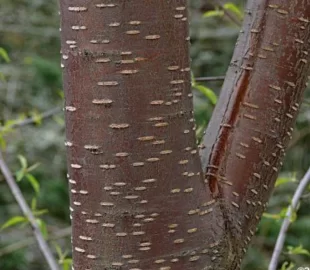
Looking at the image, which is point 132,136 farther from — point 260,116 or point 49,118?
point 49,118

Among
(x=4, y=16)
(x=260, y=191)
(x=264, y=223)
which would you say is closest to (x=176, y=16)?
(x=260, y=191)

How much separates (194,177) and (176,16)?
0.22 meters

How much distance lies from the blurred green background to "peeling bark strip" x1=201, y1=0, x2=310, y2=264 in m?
2.61

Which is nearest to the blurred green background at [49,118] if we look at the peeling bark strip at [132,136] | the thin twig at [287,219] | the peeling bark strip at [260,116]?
the thin twig at [287,219]

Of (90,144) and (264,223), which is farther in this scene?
(264,223)

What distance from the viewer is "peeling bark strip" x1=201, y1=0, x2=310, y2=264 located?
1.08 metres

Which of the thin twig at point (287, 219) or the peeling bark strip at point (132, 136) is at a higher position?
the peeling bark strip at point (132, 136)

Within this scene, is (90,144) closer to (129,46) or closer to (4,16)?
(129,46)

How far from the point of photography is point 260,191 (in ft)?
3.60

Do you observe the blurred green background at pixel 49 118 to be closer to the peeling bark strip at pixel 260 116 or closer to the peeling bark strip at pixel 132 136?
the peeling bark strip at pixel 260 116

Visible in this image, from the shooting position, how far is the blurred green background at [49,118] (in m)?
3.85

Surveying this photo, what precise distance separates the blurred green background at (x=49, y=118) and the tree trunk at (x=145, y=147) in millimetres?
2651

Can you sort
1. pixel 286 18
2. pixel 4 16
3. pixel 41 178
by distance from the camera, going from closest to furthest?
pixel 286 18 → pixel 41 178 → pixel 4 16

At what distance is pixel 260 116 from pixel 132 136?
25 centimetres
